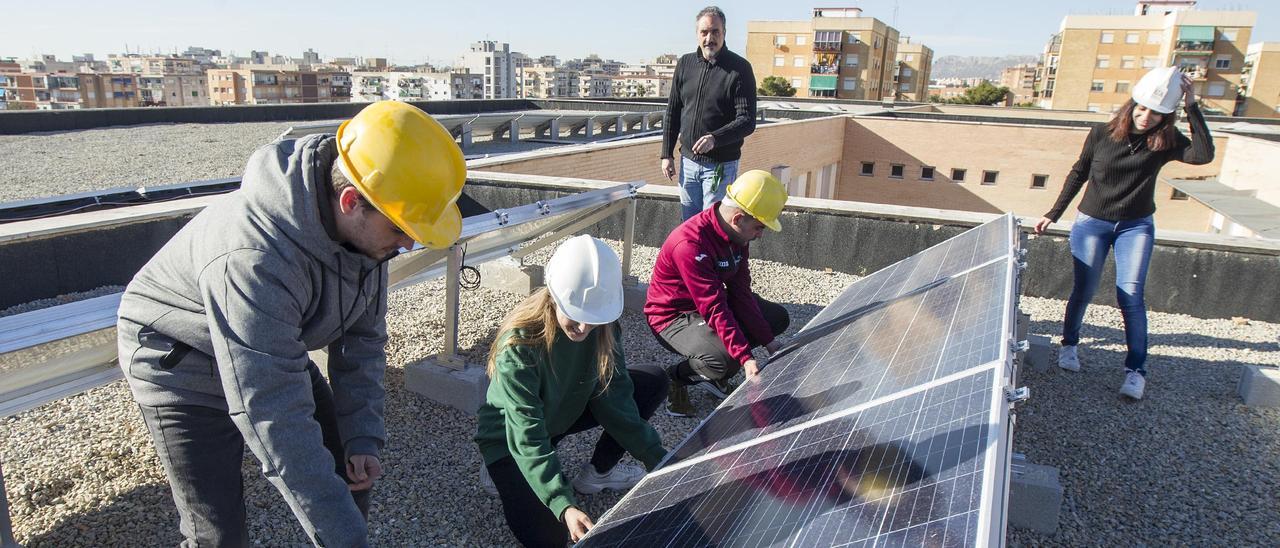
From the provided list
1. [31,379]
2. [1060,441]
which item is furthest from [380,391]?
[1060,441]

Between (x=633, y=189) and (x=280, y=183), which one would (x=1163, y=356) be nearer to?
(x=633, y=189)

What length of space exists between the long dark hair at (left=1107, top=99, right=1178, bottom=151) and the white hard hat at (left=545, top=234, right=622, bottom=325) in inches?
142

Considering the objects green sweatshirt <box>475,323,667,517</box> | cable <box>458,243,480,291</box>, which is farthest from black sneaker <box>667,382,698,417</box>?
cable <box>458,243,480,291</box>

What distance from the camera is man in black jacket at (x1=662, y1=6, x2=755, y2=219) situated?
5.74 m

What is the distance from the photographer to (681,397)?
4.39 m

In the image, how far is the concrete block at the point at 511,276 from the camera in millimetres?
6141

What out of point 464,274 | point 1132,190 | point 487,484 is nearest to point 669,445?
point 487,484

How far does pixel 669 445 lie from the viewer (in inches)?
160

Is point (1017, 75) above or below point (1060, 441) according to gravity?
above

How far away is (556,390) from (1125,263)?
3747 mm

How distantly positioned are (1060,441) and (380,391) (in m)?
3.68

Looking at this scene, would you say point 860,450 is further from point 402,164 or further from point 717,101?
point 717,101

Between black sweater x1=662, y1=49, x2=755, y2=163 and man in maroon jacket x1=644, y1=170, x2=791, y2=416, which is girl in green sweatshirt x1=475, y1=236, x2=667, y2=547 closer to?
man in maroon jacket x1=644, y1=170, x2=791, y2=416

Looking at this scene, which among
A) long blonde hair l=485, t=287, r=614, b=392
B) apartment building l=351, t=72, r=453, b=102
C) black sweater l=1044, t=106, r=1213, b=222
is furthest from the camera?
apartment building l=351, t=72, r=453, b=102
